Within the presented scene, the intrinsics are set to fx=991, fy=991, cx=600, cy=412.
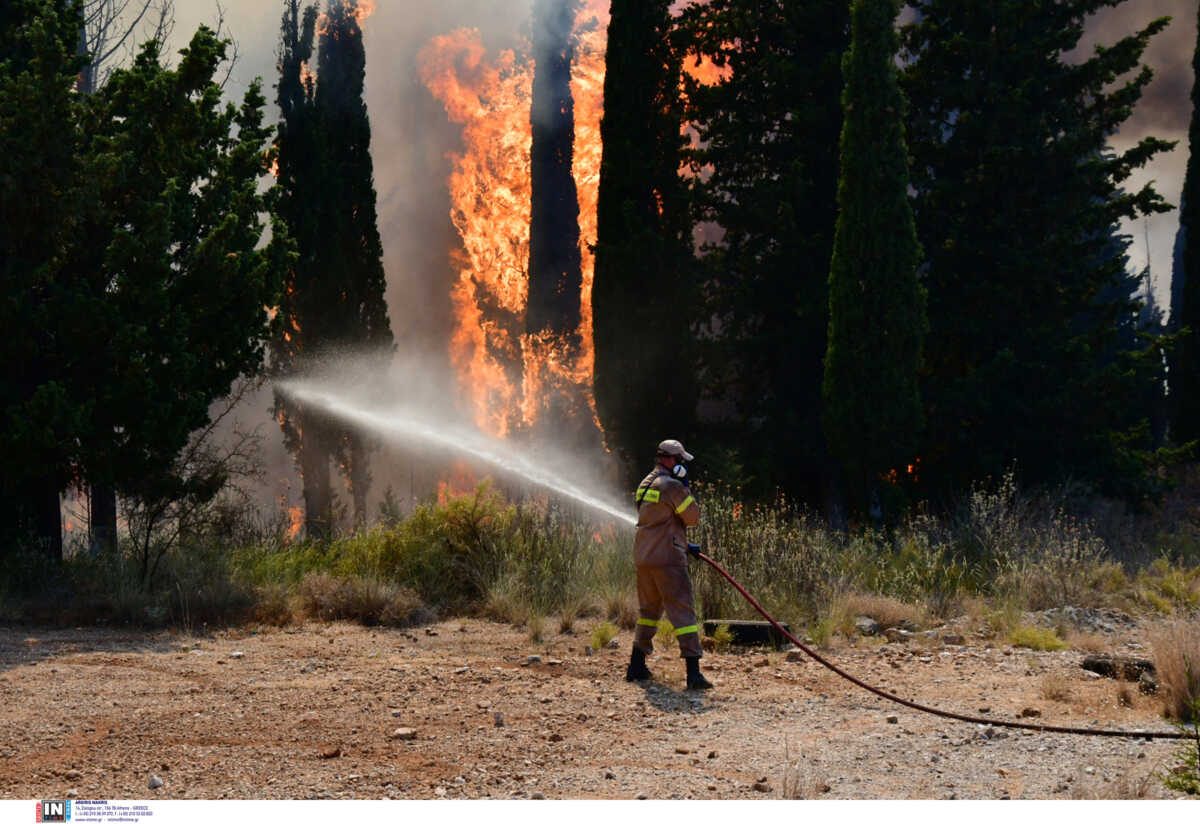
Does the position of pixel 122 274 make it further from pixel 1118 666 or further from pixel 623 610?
pixel 1118 666

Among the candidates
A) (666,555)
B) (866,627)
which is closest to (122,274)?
(666,555)

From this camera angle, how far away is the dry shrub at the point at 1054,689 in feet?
22.6

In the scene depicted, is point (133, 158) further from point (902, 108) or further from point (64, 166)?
point (902, 108)

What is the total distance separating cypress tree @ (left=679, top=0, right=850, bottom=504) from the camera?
1720 cm

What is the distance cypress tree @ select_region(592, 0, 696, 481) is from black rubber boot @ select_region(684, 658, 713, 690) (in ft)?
32.3

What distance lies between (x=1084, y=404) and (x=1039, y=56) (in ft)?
20.3

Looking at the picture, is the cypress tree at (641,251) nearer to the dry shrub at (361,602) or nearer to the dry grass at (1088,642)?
the dry shrub at (361,602)

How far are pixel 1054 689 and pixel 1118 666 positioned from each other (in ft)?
3.14

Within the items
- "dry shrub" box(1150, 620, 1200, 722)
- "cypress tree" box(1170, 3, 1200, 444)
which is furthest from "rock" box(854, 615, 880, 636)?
"cypress tree" box(1170, 3, 1200, 444)

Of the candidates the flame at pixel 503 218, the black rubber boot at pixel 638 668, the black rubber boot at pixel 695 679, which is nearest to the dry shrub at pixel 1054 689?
the black rubber boot at pixel 695 679

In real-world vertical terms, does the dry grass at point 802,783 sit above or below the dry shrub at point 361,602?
above

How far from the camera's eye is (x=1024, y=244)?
17109 millimetres

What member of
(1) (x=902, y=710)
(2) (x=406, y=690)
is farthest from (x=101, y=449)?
(1) (x=902, y=710)

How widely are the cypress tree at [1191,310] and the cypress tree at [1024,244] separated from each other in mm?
919
